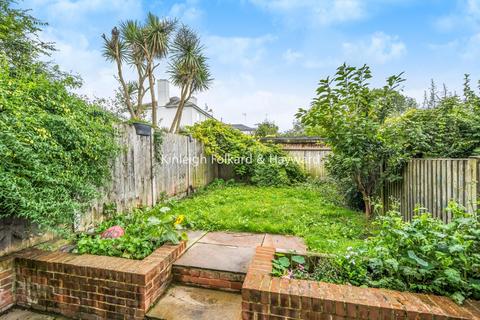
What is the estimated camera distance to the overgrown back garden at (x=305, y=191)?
1.73 m

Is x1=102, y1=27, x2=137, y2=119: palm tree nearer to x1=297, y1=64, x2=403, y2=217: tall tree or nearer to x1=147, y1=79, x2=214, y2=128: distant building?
x1=297, y1=64, x2=403, y2=217: tall tree

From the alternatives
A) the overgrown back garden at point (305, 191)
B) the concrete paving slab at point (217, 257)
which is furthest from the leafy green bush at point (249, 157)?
the concrete paving slab at point (217, 257)

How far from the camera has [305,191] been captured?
23.1ft

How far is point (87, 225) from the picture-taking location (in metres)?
3.08

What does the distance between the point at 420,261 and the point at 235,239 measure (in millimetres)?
2205

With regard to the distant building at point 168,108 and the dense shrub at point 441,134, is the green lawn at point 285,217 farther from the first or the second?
the distant building at point 168,108

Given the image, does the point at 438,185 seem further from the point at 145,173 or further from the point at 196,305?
the point at 145,173

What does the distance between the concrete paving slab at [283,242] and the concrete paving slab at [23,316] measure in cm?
227

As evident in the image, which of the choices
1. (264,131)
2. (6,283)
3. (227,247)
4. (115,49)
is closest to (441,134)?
(227,247)

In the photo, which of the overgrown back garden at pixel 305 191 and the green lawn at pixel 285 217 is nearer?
the overgrown back garden at pixel 305 191

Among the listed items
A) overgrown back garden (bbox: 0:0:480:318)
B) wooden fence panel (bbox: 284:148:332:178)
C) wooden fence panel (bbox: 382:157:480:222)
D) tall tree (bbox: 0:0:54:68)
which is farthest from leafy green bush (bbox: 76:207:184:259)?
wooden fence panel (bbox: 284:148:332:178)

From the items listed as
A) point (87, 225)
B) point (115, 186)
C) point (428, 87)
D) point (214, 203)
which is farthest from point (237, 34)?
point (428, 87)

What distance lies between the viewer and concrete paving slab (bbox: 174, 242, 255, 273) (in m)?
2.44

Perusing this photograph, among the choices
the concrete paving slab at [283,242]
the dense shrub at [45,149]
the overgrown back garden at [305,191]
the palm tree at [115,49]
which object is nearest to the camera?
the overgrown back garden at [305,191]
